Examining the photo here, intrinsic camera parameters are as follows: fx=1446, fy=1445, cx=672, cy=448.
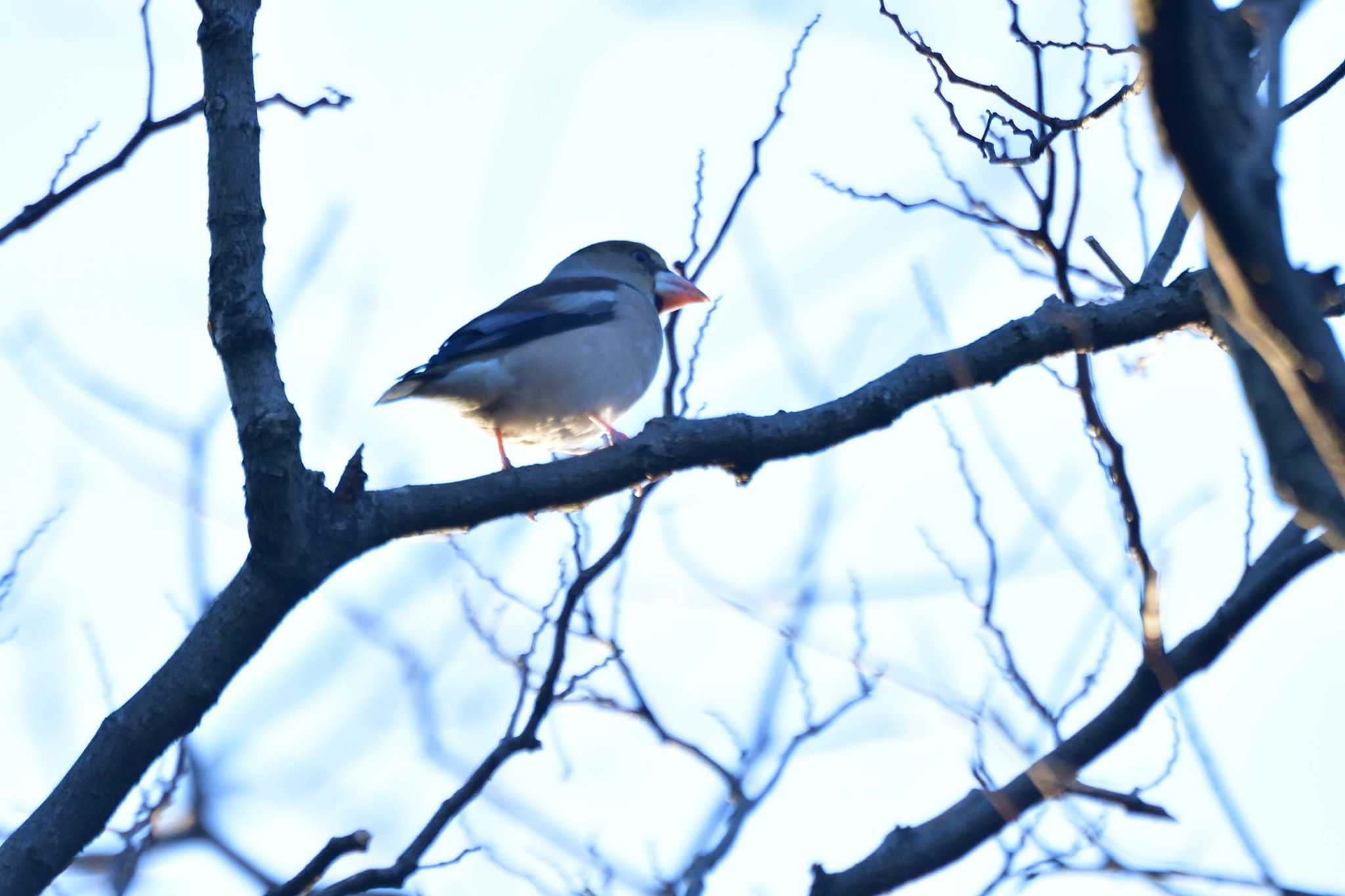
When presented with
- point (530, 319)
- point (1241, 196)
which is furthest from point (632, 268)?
point (1241, 196)

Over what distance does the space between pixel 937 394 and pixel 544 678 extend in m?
1.18

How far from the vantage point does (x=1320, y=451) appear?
5.73 ft

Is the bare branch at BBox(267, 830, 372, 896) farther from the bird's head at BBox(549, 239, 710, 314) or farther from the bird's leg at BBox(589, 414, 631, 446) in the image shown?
the bird's head at BBox(549, 239, 710, 314)

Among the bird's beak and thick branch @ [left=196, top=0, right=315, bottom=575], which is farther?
the bird's beak

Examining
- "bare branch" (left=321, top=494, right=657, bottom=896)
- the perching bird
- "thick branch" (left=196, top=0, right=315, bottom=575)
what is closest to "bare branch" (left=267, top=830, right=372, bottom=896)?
"bare branch" (left=321, top=494, right=657, bottom=896)

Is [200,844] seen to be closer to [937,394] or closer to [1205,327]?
[937,394]

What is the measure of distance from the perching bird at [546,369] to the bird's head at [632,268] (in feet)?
4.66

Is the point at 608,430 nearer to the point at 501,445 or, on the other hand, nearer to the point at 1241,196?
the point at 501,445

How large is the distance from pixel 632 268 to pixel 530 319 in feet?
7.02

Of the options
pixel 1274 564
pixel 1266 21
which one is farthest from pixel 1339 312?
pixel 1266 21

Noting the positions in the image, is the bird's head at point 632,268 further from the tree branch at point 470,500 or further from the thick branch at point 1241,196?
the thick branch at point 1241,196

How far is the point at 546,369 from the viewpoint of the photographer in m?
5.94

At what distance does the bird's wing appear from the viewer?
5988 millimetres

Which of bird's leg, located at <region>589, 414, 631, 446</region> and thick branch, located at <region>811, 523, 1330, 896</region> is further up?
bird's leg, located at <region>589, 414, 631, 446</region>
